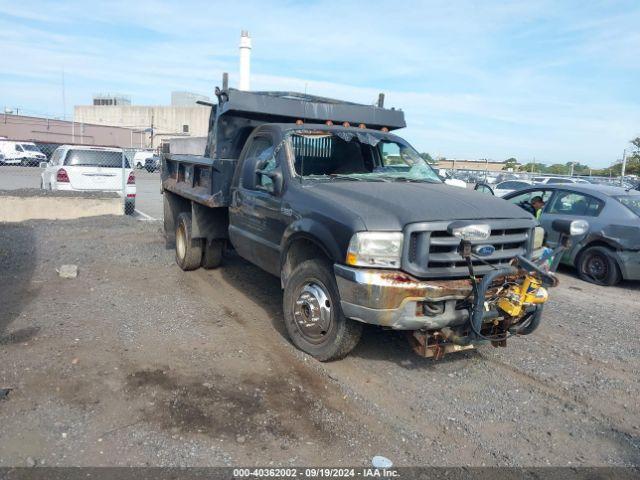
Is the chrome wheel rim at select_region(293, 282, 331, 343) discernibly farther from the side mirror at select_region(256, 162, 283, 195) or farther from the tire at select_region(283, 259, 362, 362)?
the side mirror at select_region(256, 162, 283, 195)

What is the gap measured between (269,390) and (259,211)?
2085 mm

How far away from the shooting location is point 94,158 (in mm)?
12750

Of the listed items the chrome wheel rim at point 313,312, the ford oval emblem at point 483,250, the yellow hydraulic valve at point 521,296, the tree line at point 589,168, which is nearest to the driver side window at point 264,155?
the chrome wheel rim at point 313,312

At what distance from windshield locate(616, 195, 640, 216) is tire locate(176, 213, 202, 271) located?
6411 mm

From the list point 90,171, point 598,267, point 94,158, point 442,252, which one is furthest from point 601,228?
point 94,158

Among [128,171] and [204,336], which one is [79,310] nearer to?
[204,336]

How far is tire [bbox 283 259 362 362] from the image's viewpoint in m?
4.33

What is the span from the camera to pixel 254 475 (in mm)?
3018

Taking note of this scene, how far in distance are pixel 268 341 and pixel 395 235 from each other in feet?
6.00

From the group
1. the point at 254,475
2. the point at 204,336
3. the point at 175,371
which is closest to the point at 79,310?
the point at 204,336

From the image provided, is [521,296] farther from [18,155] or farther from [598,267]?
[18,155]

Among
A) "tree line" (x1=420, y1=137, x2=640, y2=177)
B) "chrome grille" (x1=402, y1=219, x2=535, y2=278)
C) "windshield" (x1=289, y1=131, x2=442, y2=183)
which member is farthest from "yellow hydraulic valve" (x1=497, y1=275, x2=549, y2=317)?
"tree line" (x1=420, y1=137, x2=640, y2=177)

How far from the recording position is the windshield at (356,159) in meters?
5.35

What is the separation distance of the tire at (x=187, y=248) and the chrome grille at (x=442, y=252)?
13.8 feet
